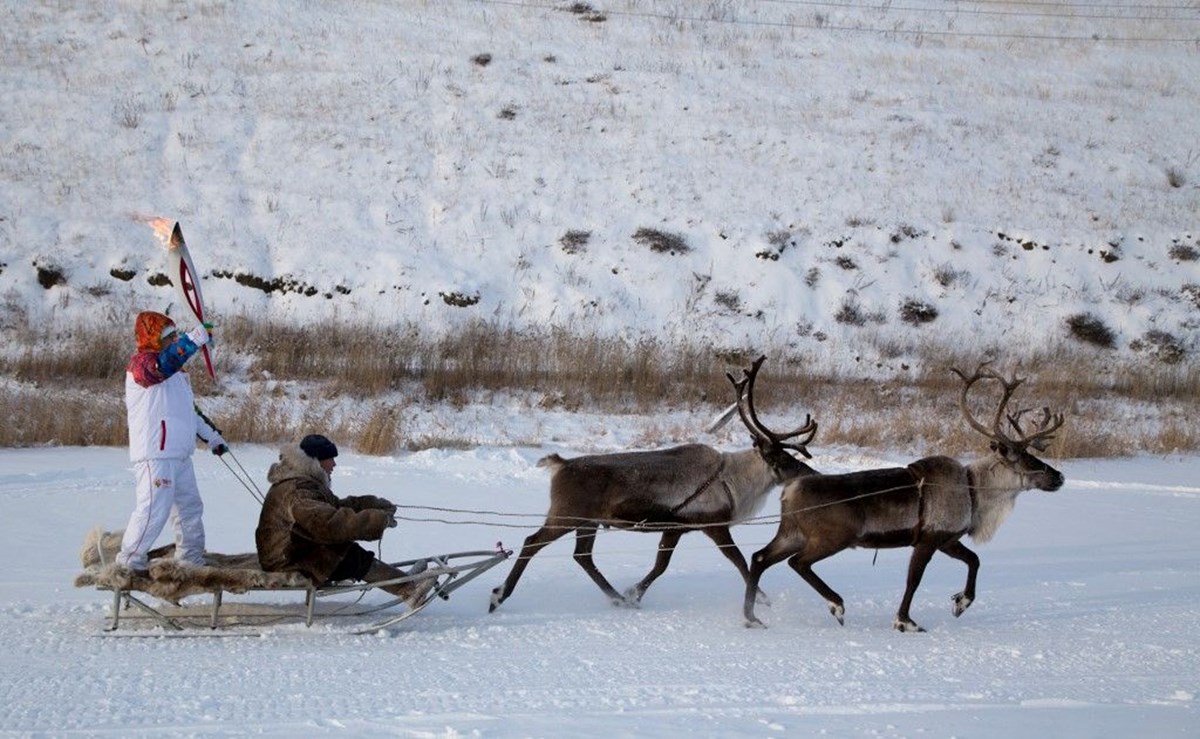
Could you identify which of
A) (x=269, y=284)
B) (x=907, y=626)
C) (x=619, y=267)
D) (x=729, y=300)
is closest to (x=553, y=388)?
(x=619, y=267)

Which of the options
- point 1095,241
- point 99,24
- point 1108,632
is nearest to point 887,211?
point 1095,241

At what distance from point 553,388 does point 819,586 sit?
35.5 feet

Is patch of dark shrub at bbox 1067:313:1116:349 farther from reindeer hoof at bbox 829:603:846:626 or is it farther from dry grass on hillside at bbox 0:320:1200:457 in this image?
reindeer hoof at bbox 829:603:846:626

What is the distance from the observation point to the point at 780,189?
26406 mm

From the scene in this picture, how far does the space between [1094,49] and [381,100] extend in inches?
837

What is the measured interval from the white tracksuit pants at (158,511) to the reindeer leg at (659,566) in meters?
3.36

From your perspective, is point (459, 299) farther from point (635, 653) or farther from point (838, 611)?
point (635, 653)

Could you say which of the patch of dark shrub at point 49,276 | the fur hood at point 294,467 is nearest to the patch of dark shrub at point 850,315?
the patch of dark shrub at point 49,276

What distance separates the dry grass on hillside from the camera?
16.9m

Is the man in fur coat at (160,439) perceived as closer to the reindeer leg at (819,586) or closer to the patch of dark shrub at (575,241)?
the reindeer leg at (819,586)

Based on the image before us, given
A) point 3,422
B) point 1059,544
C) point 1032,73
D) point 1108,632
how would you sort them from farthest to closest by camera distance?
1. point 1032,73
2. point 3,422
3. point 1059,544
4. point 1108,632

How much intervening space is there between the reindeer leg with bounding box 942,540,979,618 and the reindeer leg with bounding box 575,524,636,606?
2640 millimetres

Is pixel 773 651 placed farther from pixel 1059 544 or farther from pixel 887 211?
pixel 887 211

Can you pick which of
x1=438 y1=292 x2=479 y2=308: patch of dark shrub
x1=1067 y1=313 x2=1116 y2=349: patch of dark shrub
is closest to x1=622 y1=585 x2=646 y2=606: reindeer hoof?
x1=438 y1=292 x2=479 y2=308: patch of dark shrub
